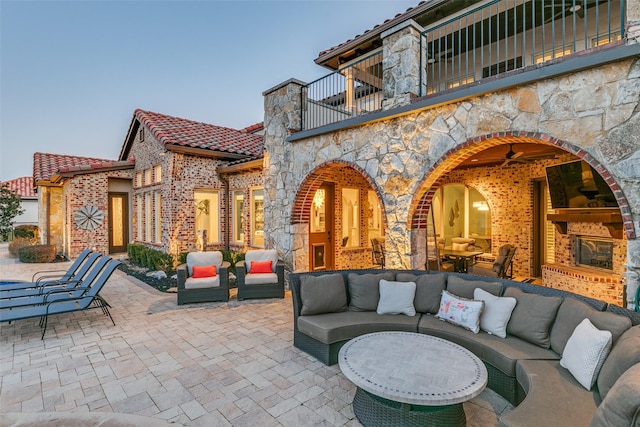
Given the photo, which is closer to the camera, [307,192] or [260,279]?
[260,279]

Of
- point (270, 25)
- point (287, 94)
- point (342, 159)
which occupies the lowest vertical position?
point (342, 159)

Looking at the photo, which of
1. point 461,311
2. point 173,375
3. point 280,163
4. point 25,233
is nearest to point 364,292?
point 461,311

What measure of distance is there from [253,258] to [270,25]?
30.0ft

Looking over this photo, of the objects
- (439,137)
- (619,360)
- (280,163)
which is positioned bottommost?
(619,360)

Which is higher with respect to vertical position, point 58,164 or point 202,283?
point 58,164

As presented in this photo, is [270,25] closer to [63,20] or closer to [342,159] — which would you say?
[63,20]

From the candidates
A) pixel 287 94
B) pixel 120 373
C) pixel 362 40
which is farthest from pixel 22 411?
pixel 362 40

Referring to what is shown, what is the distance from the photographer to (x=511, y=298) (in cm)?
354

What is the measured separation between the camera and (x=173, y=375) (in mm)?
3516

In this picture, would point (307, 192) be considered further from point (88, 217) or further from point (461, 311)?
point (88, 217)

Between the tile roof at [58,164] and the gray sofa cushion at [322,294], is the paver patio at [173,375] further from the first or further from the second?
the tile roof at [58,164]

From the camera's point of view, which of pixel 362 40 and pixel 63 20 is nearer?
pixel 362 40

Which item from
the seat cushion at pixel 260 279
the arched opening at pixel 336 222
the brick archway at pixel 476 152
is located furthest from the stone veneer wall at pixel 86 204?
Answer: the brick archway at pixel 476 152

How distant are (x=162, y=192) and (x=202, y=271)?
16.5ft
